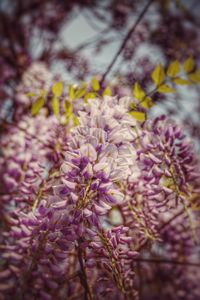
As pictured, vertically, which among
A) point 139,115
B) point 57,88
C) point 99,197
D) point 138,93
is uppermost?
point 57,88

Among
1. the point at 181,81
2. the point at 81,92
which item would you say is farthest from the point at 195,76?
the point at 81,92

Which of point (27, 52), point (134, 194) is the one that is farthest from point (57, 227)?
point (27, 52)

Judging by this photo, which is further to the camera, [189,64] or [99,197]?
[189,64]

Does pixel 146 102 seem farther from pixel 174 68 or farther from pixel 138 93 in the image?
pixel 174 68

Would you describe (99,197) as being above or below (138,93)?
below

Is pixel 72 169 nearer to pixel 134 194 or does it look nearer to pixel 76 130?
pixel 76 130

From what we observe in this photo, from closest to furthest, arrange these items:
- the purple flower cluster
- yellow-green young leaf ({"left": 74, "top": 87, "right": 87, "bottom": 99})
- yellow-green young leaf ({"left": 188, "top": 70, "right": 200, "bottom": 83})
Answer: the purple flower cluster, yellow-green young leaf ({"left": 188, "top": 70, "right": 200, "bottom": 83}), yellow-green young leaf ({"left": 74, "top": 87, "right": 87, "bottom": 99})

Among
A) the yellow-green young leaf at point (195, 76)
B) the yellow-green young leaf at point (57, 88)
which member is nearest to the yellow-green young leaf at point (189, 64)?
the yellow-green young leaf at point (195, 76)

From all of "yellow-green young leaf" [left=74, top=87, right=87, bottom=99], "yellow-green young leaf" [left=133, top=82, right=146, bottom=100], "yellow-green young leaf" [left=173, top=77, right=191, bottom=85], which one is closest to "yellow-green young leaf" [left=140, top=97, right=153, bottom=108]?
"yellow-green young leaf" [left=133, top=82, right=146, bottom=100]

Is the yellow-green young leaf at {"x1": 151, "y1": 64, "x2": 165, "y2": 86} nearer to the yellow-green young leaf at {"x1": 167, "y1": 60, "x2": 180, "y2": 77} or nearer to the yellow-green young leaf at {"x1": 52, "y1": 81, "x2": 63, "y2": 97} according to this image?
the yellow-green young leaf at {"x1": 167, "y1": 60, "x2": 180, "y2": 77}
